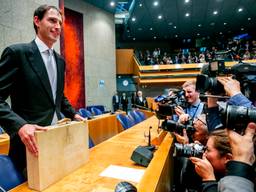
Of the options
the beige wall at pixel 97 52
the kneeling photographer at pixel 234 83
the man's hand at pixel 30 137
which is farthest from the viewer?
the beige wall at pixel 97 52

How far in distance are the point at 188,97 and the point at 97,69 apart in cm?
770

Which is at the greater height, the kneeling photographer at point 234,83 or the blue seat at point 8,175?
the kneeling photographer at point 234,83

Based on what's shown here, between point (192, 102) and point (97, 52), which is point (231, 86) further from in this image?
point (97, 52)

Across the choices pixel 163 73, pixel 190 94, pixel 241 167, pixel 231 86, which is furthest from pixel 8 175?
pixel 163 73

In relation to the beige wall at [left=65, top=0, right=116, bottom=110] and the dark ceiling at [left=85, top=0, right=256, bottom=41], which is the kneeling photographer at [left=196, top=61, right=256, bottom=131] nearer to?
the beige wall at [left=65, top=0, right=116, bottom=110]

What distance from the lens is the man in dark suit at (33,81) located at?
122 centimetres

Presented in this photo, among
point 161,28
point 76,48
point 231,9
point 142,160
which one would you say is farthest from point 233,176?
point 161,28

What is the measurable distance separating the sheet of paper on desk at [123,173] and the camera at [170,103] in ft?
2.87

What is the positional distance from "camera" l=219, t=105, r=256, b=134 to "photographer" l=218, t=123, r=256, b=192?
0.09 ft

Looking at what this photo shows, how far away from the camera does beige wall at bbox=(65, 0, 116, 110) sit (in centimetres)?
914

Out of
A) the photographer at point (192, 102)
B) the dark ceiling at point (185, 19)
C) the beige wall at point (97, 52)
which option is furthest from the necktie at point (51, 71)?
the dark ceiling at point (185, 19)

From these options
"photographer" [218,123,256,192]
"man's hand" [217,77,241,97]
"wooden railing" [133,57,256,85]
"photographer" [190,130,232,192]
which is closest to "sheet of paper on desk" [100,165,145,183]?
"photographer" [190,130,232,192]

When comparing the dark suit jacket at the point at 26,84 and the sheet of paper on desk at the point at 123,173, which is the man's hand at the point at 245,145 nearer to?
the sheet of paper on desk at the point at 123,173

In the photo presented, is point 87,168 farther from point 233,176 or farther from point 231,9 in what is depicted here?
point 231,9
